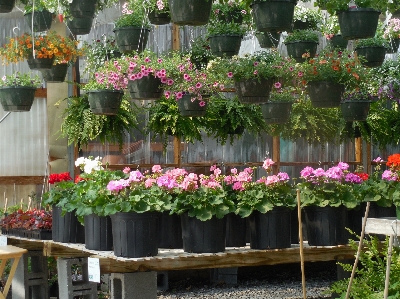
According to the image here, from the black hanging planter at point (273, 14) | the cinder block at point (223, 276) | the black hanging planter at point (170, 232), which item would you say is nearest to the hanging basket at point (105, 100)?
the black hanging planter at point (170, 232)

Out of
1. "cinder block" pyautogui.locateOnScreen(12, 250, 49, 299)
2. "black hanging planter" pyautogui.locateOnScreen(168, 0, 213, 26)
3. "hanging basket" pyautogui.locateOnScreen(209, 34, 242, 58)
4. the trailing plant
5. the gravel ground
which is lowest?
the gravel ground

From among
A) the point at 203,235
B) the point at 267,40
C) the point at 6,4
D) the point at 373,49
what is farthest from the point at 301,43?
the point at 6,4

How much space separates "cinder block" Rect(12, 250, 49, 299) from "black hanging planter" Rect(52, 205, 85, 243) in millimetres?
713

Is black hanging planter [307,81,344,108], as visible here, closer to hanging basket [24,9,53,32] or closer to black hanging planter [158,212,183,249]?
black hanging planter [158,212,183,249]

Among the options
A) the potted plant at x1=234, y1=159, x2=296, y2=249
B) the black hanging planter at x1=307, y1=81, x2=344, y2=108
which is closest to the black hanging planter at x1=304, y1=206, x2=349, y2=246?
the potted plant at x1=234, y1=159, x2=296, y2=249

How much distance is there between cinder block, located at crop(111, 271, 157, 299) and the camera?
16.2ft

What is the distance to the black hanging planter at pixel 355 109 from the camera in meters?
6.75

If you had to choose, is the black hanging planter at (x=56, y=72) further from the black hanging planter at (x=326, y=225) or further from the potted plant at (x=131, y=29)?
the black hanging planter at (x=326, y=225)

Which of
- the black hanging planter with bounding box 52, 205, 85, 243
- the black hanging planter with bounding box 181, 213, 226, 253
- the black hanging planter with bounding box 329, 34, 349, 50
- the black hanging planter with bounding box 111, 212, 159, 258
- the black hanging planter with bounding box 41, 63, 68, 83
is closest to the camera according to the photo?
the black hanging planter with bounding box 111, 212, 159, 258

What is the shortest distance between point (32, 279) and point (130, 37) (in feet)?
6.93

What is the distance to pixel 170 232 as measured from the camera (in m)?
5.45

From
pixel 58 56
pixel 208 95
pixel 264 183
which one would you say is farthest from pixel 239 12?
pixel 264 183

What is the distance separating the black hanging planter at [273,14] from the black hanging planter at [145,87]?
4.70ft

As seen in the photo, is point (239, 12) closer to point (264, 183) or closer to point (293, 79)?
point (293, 79)
